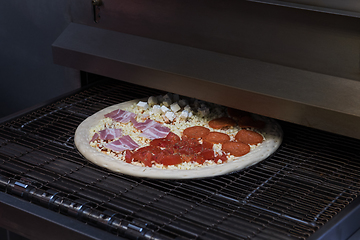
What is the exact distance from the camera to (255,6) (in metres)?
1.63

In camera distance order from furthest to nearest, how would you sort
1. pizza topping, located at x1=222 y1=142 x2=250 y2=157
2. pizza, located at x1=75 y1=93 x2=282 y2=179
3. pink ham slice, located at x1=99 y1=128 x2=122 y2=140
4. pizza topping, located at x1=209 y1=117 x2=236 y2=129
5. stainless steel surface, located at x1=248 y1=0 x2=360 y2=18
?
pizza topping, located at x1=209 y1=117 x2=236 y2=129
pink ham slice, located at x1=99 y1=128 x2=122 y2=140
pizza topping, located at x1=222 y1=142 x2=250 y2=157
pizza, located at x1=75 y1=93 x2=282 y2=179
stainless steel surface, located at x1=248 y1=0 x2=360 y2=18

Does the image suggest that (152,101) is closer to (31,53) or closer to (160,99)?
(160,99)

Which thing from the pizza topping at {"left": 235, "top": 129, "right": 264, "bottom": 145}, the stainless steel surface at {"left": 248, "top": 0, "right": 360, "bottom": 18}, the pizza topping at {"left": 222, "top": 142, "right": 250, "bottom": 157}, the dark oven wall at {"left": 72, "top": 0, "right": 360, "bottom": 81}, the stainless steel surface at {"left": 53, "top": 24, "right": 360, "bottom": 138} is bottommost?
the pizza topping at {"left": 235, "top": 129, "right": 264, "bottom": 145}

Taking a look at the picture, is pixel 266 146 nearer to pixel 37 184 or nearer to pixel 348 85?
pixel 348 85

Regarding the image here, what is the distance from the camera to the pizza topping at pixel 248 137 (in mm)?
1856

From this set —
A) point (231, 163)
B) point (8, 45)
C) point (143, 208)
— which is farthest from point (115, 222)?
point (8, 45)

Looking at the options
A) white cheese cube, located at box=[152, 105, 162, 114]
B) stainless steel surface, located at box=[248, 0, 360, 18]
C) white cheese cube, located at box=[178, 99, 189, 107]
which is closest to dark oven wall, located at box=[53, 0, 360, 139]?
stainless steel surface, located at box=[248, 0, 360, 18]

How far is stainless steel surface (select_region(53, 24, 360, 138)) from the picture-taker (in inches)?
59.7

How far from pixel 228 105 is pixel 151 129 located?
0.37 meters

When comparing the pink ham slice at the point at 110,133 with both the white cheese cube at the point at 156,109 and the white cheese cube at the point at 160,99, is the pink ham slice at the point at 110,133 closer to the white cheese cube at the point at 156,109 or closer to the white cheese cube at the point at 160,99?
the white cheese cube at the point at 156,109

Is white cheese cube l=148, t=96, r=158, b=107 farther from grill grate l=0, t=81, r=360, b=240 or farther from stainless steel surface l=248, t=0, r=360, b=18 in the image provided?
stainless steel surface l=248, t=0, r=360, b=18

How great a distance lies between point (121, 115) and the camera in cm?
204

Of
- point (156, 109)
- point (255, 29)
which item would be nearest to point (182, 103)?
point (156, 109)

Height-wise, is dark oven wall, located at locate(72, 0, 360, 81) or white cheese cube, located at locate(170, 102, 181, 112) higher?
dark oven wall, located at locate(72, 0, 360, 81)
